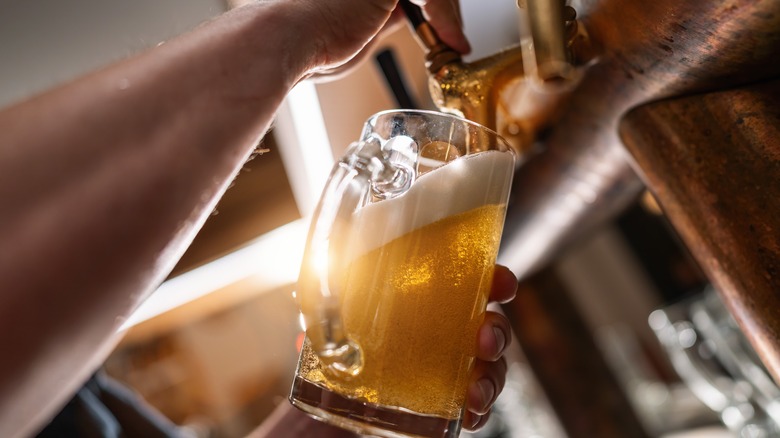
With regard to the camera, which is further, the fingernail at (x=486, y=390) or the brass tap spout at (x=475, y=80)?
the fingernail at (x=486, y=390)

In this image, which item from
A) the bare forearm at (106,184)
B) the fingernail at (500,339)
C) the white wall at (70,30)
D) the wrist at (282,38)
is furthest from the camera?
the white wall at (70,30)

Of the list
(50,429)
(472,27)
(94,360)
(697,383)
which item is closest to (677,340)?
(697,383)

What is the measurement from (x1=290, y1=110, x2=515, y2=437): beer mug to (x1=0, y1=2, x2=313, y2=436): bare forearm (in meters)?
0.13

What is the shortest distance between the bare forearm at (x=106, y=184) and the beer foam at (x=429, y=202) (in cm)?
17

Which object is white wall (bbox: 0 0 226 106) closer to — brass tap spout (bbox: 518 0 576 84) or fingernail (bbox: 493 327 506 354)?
fingernail (bbox: 493 327 506 354)

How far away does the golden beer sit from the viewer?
646 mm

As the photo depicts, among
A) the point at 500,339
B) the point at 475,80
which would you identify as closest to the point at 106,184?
the point at 475,80

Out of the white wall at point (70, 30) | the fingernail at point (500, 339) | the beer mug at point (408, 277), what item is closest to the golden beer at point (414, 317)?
the beer mug at point (408, 277)

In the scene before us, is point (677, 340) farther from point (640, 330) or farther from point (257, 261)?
point (640, 330)

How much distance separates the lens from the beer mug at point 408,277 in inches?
25.3

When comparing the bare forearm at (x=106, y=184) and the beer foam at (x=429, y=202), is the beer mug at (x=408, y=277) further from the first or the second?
the bare forearm at (x=106, y=184)

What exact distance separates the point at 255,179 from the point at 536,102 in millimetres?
2889

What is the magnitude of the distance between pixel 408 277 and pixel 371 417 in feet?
0.52

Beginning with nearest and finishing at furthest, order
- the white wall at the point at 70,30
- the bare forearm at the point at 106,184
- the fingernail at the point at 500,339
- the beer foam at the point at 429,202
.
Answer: the bare forearm at the point at 106,184 < the beer foam at the point at 429,202 < the fingernail at the point at 500,339 < the white wall at the point at 70,30
